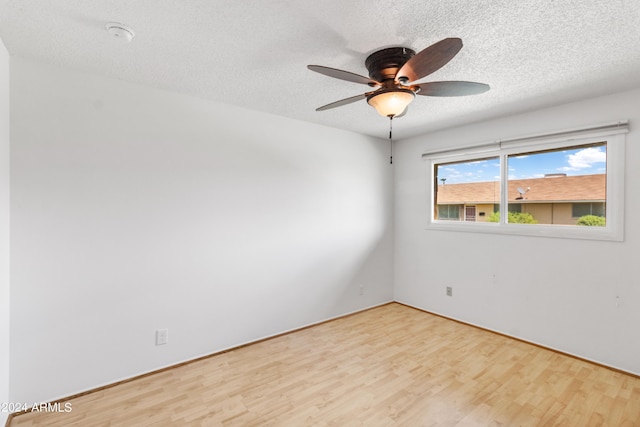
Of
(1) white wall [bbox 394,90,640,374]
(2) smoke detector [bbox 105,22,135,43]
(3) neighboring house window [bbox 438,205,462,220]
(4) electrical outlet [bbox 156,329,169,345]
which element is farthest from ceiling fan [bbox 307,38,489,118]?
(4) electrical outlet [bbox 156,329,169,345]

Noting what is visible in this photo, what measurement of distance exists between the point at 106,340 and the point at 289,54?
250cm

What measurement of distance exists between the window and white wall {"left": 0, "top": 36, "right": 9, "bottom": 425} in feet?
13.1

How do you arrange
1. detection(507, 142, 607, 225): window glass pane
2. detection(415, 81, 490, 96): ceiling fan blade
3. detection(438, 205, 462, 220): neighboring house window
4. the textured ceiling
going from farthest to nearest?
detection(438, 205, 462, 220): neighboring house window, detection(507, 142, 607, 225): window glass pane, detection(415, 81, 490, 96): ceiling fan blade, the textured ceiling

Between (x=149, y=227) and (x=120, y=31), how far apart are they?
1424 mm

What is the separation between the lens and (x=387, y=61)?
6.09 feet

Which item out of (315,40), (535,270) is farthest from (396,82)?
(535,270)

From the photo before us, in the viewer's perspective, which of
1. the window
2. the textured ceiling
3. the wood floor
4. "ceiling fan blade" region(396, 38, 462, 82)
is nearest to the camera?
"ceiling fan blade" region(396, 38, 462, 82)

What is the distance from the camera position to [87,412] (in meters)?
2.01

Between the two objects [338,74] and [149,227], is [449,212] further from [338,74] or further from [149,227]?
[149,227]

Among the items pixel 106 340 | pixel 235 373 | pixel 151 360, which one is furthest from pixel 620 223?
pixel 106 340

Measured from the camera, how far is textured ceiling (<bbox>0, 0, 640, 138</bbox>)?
4.92ft

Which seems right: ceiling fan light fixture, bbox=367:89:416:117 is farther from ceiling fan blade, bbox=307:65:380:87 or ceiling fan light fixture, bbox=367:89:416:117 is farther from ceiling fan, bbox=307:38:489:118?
ceiling fan blade, bbox=307:65:380:87

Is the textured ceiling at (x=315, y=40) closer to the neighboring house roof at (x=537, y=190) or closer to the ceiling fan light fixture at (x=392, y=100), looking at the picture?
the ceiling fan light fixture at (x=392, y=100)

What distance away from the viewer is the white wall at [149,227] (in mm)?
2064
